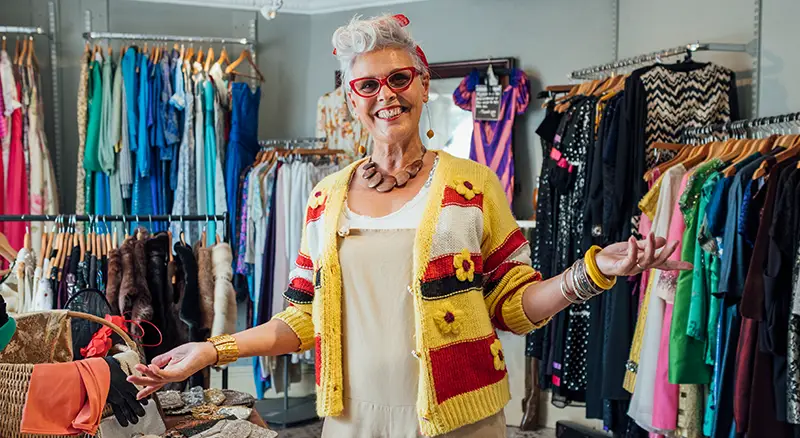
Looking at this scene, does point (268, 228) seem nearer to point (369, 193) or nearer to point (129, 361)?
point (129, 361)

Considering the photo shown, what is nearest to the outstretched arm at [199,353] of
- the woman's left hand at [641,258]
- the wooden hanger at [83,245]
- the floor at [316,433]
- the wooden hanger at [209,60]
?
the woman's left hand at [641,258]

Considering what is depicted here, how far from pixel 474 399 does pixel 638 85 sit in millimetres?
2107

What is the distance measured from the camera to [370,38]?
149cm

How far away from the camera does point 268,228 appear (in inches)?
170

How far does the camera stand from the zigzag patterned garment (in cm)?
318

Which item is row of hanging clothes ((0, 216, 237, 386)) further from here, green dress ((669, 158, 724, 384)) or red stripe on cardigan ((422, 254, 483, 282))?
red stripe on cardigan ((422, 254, 483, 282))

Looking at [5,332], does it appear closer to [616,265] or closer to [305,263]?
[305,263]

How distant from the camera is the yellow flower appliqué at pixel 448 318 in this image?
4.67 ft

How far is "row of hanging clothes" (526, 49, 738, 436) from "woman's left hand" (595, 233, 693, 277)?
1.78m

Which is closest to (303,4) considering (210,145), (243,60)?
(243,60)

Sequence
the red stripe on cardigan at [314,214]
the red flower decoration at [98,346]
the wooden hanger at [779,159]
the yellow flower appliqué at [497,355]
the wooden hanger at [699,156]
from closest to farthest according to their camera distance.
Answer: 1. the yellow flower appliqué at [497,355]
2. the red stripe on cardigan at [314,214]
3. the red flower decoration at [98,346]
4. the wooden hanger at [779,159]
5. the wooden hanger at [699,156]

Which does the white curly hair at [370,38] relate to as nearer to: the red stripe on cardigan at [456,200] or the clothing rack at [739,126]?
the red stripe on cardigan at [456,200]

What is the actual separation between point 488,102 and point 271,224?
1.41 meters

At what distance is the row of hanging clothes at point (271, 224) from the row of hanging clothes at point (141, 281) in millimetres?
1056
